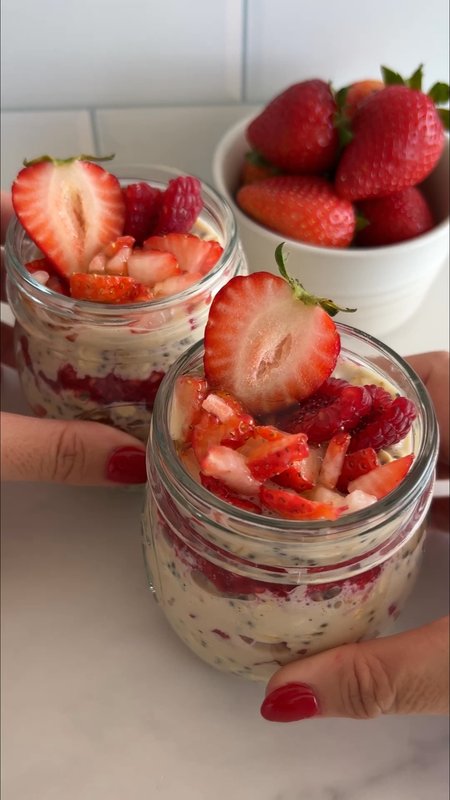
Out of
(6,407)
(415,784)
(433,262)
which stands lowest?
(415,784)

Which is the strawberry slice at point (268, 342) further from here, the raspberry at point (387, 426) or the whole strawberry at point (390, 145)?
the whole strawberry at point (390, 145)

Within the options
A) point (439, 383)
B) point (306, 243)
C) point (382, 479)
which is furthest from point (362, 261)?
point (382, 479)

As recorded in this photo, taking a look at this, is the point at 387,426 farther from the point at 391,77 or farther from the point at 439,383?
the point at 391,77

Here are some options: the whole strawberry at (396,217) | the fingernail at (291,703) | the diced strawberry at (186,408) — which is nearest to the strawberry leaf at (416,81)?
the whole strawberry at (396,217)

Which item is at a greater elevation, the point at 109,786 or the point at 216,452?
the point at 216,452

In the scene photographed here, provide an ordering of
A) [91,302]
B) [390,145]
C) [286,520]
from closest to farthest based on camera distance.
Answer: [286,520] < [91,302] < [390,145]

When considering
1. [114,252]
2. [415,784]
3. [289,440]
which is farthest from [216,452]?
[415,784]

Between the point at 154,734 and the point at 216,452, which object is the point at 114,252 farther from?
the point at 154,734
